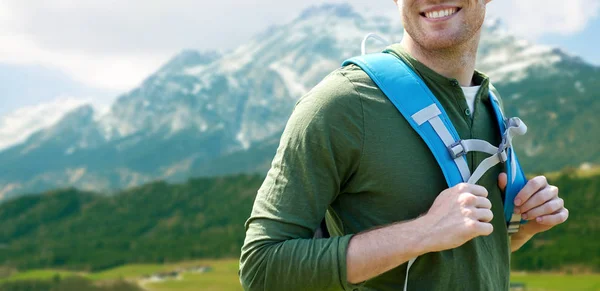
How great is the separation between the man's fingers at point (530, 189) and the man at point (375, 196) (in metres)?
0.24

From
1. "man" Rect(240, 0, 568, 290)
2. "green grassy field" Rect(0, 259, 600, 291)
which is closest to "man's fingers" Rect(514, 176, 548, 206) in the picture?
"man" Rect(240, 0, 568, 290)

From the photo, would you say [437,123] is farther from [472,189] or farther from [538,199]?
[538,199]

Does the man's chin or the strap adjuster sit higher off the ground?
the man's chin

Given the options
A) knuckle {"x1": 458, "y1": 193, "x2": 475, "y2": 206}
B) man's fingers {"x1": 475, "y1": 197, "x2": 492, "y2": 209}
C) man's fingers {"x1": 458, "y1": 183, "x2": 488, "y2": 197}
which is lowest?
man's fingers {"x1": 475, "y1": 197, "x2": 492, "y2": 209}

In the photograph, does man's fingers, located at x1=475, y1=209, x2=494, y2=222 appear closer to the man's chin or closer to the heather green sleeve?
the heather green sleeve

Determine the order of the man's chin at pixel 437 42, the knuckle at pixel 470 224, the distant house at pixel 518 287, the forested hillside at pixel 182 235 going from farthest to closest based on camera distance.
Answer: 1. the forested hillside at pixel 182 235
2. the distant house at pixel 518 287
3. the man's chin at pixel 437 42
4. the knuckle at pixel 470 224

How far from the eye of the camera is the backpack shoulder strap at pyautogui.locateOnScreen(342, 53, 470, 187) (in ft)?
10.2

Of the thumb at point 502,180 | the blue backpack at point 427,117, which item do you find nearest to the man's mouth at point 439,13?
the blue backpack at point 427,117

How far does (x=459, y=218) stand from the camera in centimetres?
287

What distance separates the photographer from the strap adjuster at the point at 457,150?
10.3 feet

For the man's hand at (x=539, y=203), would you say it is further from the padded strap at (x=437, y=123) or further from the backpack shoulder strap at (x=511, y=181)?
the padded strap at (x=437, y=123)

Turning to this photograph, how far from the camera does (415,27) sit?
11.3 feet

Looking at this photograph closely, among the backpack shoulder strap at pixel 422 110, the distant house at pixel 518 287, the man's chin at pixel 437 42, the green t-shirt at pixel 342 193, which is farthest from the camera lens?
the distant house at pixel 518 287

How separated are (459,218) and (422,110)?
1.78 ft
